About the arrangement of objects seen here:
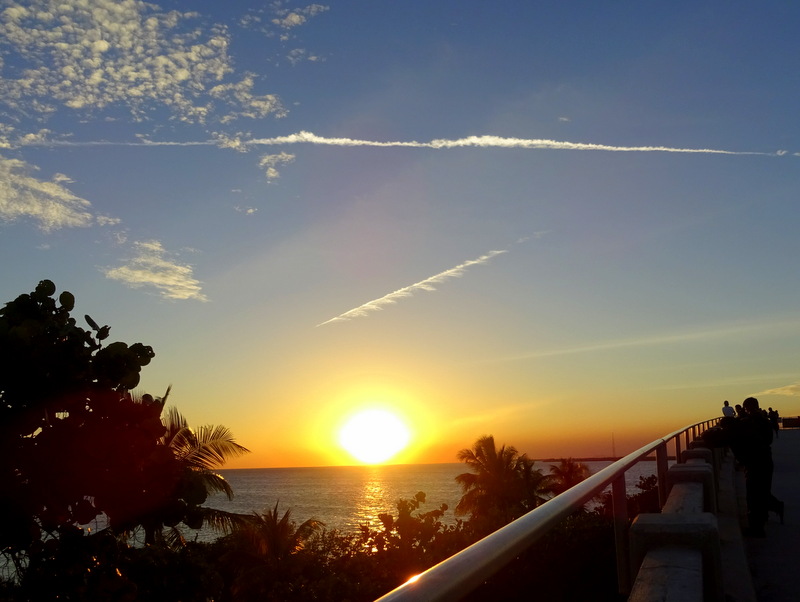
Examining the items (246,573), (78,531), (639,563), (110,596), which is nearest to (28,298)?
(78,531)

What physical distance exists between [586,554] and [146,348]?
511 centimetres

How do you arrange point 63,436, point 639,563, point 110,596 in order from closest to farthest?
1. point 639,563
2. point 63,436
3. point 110,596

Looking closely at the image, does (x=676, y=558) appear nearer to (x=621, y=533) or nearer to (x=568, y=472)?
(x=621, y=533)

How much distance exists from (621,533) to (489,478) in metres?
52.1

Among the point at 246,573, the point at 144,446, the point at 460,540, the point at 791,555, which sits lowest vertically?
the point at 246,573

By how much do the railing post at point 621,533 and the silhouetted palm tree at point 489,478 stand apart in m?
48.5

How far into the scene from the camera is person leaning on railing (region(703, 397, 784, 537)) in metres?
8.98

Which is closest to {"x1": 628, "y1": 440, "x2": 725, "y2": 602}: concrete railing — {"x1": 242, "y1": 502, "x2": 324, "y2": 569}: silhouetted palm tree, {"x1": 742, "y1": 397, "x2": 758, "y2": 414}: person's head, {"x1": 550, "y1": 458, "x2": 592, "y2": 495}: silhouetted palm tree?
{"x1": 742, "y1": 397, "x2": 758, "y2": 414}: person's head

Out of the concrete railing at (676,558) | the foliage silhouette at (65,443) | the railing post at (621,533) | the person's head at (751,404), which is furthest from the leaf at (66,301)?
the person's head at (751,404)

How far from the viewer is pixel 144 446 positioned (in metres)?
8.27

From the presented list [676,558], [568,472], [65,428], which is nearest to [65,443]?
[65,428]

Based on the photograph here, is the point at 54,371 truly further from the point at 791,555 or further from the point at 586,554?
the point at 791,555

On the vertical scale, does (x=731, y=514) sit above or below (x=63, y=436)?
below

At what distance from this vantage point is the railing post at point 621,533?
161 inches
